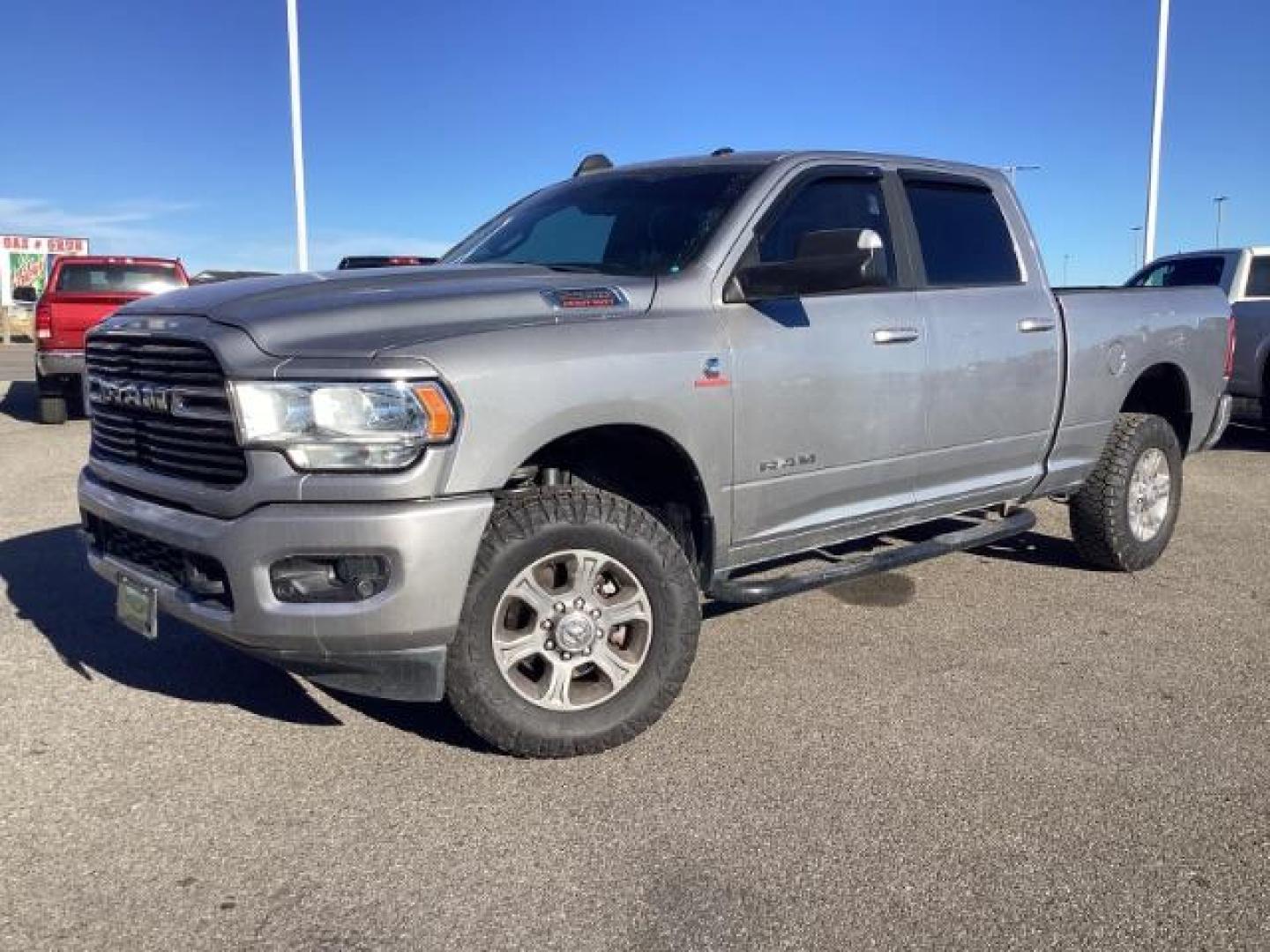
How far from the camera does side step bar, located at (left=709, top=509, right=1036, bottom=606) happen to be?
12.6ft

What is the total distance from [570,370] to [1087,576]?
3.70 m

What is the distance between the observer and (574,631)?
339 cm

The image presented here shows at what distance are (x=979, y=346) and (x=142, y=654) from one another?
3756 mm

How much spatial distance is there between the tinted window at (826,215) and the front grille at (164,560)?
2.21 meters

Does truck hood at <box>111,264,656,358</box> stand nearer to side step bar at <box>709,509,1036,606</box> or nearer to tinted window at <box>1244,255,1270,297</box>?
side step bar at <box>709,509,1036,606</box>

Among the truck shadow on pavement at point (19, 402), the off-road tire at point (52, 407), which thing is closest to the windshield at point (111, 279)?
the off-road tire at point (52, 407)

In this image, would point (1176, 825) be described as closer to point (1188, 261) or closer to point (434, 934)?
point (434, 934)

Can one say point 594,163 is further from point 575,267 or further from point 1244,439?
point 1244,439

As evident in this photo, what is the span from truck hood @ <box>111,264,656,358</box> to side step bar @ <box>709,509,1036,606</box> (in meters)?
1.08

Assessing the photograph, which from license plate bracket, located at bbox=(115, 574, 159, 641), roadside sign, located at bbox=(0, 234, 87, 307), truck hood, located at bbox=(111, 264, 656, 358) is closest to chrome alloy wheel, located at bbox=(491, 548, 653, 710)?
truck hood, located at bbox=(111, 264, 656, 358)

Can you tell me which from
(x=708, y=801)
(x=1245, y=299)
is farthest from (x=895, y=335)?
(x=1245, y=299)

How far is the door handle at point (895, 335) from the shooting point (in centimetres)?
419

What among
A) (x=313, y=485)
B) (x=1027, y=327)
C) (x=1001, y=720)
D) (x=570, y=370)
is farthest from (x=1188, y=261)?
(x=313, y=485)

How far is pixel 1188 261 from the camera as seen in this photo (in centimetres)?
1115
